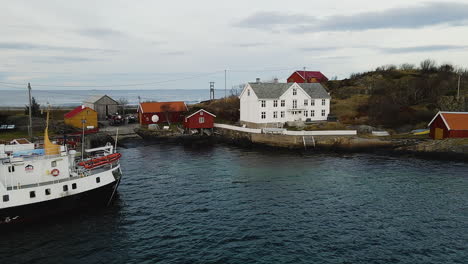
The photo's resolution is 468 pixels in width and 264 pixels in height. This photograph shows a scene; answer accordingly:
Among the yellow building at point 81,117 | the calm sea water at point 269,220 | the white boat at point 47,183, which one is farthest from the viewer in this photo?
the yellow building at point 81,117

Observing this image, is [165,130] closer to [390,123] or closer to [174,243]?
[390,123]

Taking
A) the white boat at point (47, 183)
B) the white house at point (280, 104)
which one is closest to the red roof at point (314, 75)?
the white house at point (280, 104)

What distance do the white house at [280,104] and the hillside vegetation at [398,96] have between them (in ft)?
21.1

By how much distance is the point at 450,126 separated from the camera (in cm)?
5359

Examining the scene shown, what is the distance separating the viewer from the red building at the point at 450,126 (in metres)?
53.5

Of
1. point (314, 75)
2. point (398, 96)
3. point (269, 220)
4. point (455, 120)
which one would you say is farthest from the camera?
point (314, 75)

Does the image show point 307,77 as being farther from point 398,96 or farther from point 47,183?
point 47,183

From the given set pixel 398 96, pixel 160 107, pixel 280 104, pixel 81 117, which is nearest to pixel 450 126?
pixel 280 104

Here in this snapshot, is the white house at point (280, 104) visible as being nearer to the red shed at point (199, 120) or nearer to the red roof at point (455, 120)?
the red shed at point (199, 120)

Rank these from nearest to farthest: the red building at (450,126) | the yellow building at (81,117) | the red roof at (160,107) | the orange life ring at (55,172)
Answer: the orange life ring at (55,172) < the red building at (450,126) < the yellow building at (81,117) < the red roof at (160,107)

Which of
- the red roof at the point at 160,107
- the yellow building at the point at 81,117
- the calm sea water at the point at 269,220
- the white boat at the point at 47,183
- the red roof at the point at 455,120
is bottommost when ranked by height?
the calm sea water at the point at 269,220

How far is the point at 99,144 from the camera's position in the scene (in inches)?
2440

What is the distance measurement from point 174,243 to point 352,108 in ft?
231

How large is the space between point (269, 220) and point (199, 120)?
151ft
